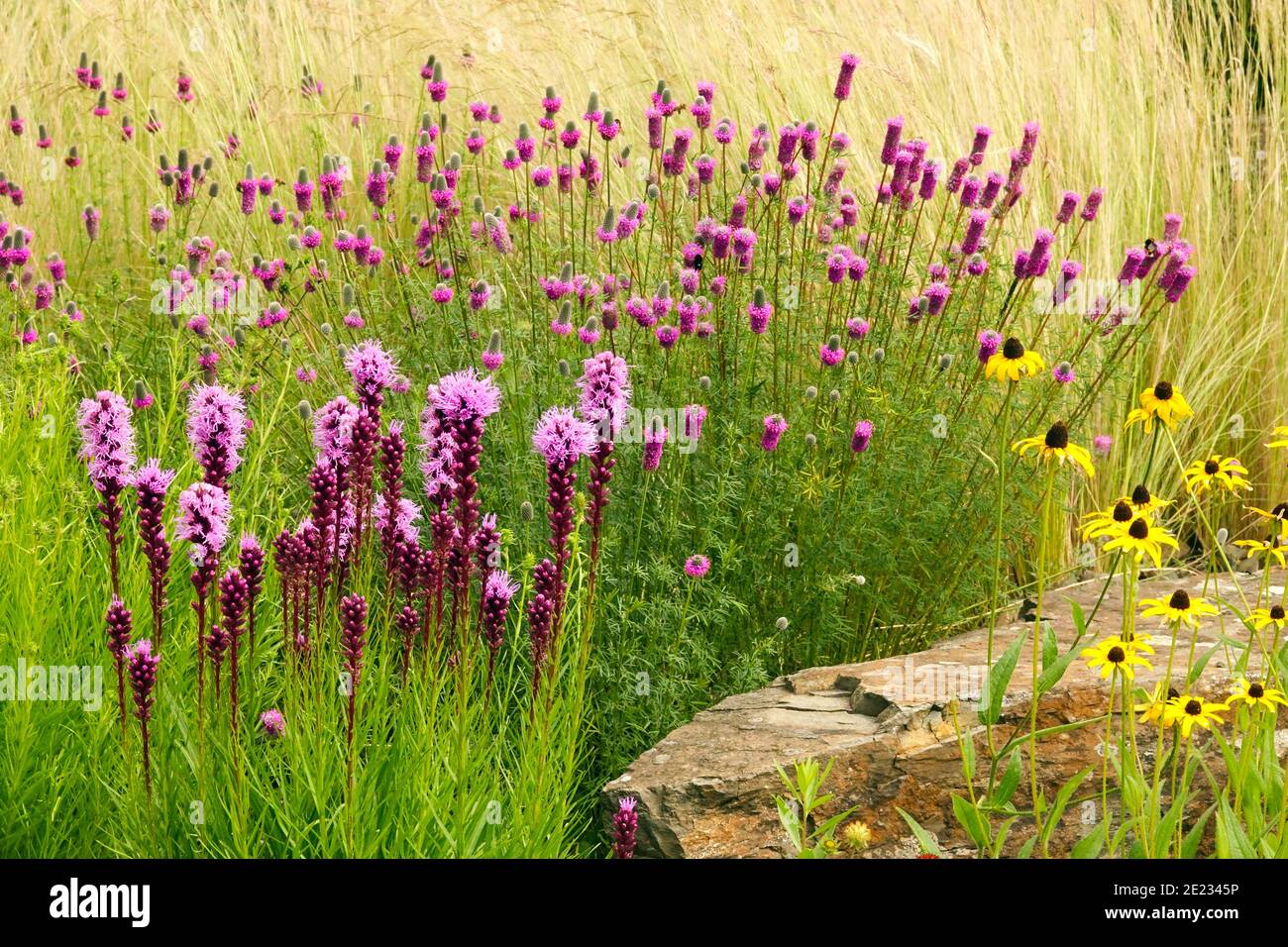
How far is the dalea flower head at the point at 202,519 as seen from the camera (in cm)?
212

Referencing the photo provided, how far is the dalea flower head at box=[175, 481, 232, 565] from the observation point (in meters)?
2.12

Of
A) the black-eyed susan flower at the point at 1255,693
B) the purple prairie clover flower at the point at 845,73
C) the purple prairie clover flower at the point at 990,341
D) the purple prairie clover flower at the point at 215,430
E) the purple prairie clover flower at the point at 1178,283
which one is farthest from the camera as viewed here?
the purple prairie clover flower at the point at 845,73

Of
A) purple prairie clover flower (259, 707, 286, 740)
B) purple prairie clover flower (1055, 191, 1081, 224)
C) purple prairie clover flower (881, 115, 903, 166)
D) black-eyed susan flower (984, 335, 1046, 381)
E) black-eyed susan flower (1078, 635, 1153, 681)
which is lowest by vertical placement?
purple prairie clover flower (259, 707, 286, 740)

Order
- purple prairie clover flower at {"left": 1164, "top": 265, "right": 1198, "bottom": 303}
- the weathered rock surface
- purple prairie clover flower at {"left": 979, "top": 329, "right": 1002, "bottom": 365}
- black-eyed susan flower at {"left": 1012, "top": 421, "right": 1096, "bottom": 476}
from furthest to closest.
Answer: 1. purple prairie clover flower at {"left": 1164, "top": 265, "right": 1198, "bottom": 303}
2. purple prairie clover flower at {"left": 979, "top": 329, "right": 1002, "bottom": 365}
3. the weathered rock surface
4. black-eyed susan flower at {"left": 1012, "top": 421, "right": 1096, "bottom": 476}

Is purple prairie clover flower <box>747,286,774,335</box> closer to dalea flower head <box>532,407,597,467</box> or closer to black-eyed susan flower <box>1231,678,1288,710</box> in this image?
dalea flower head <box>532,407,597,467</box>

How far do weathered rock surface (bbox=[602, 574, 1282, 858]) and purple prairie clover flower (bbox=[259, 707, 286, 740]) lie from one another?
2.53 feet

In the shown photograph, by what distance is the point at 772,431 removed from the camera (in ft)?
11.6

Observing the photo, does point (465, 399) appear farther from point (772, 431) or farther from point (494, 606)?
point (772, 431)

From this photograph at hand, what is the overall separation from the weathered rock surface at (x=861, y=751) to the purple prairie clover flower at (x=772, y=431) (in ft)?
2.00

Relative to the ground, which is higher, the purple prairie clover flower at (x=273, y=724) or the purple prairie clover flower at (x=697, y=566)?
the purple prairie clover flower at (x=697, y=566)

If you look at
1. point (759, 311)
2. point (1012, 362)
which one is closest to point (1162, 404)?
point (1012, 362)

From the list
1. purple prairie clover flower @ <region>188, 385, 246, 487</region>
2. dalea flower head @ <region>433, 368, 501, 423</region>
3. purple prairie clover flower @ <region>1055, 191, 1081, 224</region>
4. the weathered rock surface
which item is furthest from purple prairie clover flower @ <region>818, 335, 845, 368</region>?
purple prairie clover flower @ <region>188, 385, 246, 487</region>

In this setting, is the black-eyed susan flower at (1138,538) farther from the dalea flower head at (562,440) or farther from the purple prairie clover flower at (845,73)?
the purple prairie clover flower at (845,73)

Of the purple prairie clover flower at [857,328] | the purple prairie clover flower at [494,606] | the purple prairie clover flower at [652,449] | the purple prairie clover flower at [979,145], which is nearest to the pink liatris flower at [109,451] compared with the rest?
the purple prairie clover flower at [494,606]
